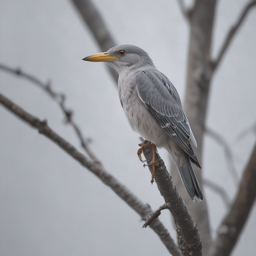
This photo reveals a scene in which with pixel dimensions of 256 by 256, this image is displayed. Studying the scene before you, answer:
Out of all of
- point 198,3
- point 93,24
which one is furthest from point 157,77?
point 198,3

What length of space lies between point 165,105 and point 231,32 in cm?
212

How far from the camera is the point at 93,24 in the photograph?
4.38 m

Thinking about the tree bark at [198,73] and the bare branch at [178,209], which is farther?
the tree bark at [198,73]

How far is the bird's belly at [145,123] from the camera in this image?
8.48ft

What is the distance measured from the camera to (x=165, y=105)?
271 cm

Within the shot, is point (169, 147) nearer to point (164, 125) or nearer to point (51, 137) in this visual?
point (164, 125)

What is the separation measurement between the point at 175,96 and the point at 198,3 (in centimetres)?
230

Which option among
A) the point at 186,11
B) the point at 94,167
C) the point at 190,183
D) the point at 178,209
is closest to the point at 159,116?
the point at 190,183

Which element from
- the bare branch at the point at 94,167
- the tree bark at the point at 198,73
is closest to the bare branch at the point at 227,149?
the tree bark at the point at 198,73

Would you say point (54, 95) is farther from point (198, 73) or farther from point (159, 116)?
point (198, 73)

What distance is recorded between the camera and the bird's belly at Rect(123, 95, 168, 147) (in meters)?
2.58

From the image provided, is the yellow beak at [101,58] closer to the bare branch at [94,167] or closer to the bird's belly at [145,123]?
the bird's belly at [145,123]

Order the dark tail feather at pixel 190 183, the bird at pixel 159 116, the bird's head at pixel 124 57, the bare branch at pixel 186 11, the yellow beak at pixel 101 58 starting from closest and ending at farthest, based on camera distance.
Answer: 1. the dark tail feather at pixel 190 183
2. the bird at pixel 159 116
3. the yellow beak at pixel 101 58
4. the bird's head at pixel 124 57
5. the bare branch at pixel 186 11

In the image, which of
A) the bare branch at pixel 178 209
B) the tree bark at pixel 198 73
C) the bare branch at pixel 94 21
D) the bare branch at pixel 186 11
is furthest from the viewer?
the bare branch at pixel 186 11
